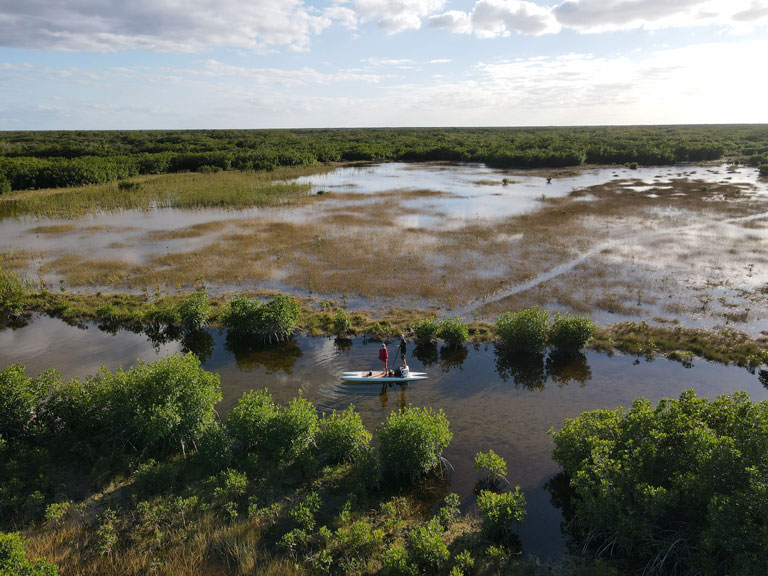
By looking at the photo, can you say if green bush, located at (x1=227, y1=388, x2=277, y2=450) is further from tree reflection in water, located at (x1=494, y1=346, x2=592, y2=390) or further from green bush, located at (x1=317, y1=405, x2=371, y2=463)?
tree reflection in water, located at (x1=494, y1=346, x2=592, y2=390)

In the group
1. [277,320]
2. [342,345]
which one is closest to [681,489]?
[342,345]

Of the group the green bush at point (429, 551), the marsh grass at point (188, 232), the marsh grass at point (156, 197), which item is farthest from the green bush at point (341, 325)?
the marsh grass at point (156, 197)

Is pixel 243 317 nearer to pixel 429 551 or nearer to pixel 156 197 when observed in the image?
pixel 429 551

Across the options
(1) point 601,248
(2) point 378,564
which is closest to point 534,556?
(2) point 378,564

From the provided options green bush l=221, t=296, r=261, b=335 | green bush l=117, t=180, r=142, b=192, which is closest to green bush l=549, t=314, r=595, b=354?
green bush l=221, t=296, r=261, b=335

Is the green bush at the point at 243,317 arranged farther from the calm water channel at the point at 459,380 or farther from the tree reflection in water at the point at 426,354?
the tree reflection in water at the point at 426,354

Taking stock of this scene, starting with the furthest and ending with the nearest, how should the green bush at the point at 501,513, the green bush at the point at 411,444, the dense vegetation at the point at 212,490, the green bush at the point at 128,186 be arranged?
the green bush at the point at 128,186 → the green bush at the point at 411,444 → the green bush at the point at 501,513 → the dense vegetation at the point at 212,490

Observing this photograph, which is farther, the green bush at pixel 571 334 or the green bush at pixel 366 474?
the green bush at pixel 571 334

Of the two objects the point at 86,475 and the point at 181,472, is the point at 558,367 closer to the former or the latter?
the point at 181,472
